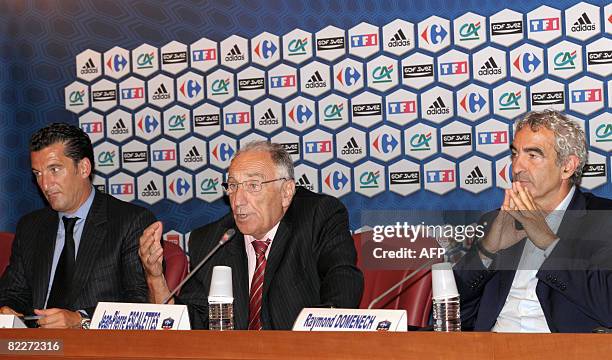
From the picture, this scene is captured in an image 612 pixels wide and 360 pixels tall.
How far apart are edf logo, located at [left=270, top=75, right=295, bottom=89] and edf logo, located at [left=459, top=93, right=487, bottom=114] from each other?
0.87 meters

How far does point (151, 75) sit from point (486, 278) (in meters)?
2.54

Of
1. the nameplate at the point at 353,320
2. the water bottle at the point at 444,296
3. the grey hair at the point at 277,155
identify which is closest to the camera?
the nameplate at the point at 353,320

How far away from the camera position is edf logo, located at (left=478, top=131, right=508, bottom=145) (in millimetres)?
4273

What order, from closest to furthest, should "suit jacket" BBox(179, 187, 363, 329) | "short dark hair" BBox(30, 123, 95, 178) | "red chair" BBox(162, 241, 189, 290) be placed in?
"suit jacket" BBox(179, 187, 363, 329), "red chair" BBox(162, 241, 189, 290), "short dark hair" BBox(30, 123, 95, 178)

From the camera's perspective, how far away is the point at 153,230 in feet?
9.50

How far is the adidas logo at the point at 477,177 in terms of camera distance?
4.30 meters

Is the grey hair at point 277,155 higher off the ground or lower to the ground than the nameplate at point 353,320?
higher

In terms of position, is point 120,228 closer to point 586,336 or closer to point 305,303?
point 305,303

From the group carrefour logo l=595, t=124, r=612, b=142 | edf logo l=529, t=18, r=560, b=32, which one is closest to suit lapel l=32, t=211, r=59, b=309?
edf logo l=529, t=18, r=560, b=32

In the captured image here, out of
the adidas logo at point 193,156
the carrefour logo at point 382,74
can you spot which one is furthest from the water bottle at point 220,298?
the adidas logo at point 193,156

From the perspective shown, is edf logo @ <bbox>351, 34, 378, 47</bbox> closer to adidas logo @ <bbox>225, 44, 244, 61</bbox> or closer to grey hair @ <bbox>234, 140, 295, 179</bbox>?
adidas logo @ <bbox>225, 44, 244, 61</bbox>

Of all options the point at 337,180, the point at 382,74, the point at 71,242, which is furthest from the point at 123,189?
the point at 382,74

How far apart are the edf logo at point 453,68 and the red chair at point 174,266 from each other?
1.64 meters

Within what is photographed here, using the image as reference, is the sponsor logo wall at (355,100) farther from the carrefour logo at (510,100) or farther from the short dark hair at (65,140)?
the short dark hair at (65,140)
